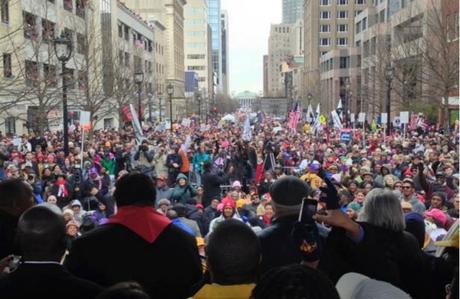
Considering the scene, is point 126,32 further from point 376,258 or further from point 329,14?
point 329,14

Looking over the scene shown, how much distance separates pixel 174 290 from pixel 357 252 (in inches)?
42.9

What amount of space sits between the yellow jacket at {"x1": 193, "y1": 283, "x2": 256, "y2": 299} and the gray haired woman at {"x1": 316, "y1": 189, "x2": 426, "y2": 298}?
2.07ft

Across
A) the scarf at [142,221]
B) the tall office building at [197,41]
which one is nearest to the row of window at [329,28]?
the tall office building at [197,41]

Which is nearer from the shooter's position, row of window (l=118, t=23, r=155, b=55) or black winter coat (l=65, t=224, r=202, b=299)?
black winter coat (l=65, t=224, r=202, b=299)

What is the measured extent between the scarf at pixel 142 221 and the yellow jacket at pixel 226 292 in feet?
2.54

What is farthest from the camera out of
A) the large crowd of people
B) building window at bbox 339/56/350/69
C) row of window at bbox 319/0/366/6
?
row of window at bbox 319/0/366/6

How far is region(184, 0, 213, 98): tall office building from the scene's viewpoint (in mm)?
193875

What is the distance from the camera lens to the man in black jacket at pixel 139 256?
3385 millimetres

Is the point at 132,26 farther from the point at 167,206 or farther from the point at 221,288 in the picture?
the point at 221,288

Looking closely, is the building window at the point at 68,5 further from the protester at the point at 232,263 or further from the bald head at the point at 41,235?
the protester at the point at 232,263

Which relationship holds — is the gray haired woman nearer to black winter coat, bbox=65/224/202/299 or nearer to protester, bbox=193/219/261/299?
protester, bbox=193/219/261/299

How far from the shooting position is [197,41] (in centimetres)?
19488

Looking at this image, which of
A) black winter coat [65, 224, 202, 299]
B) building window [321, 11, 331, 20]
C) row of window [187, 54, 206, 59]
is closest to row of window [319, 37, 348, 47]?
building window [321, 11, 331, 20]

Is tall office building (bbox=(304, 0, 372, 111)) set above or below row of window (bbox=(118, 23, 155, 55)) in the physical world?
above
